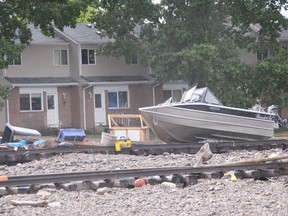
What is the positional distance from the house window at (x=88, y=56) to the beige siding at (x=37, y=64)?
1688 millimetres

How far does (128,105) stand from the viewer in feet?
160

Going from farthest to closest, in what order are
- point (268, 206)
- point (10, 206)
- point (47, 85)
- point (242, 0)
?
point (47, 85) → point (242, 0) → point (10, 206) → point (268, 206)

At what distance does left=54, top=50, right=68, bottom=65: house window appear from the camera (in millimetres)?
47781

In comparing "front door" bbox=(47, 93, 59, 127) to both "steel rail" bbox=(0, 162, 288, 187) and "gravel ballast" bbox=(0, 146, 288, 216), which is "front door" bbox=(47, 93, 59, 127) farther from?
"gravel ballast" bbox=(0, 146, 288, 216)

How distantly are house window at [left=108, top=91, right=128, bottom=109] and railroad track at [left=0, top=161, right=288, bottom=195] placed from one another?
114ft

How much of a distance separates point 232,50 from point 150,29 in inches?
222

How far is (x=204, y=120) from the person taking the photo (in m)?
23.3

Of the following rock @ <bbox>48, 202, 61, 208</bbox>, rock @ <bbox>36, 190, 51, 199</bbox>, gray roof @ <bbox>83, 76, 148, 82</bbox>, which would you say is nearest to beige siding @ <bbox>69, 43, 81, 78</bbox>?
gray roof @ <bbox>83, 76, 148, 82</bbox>

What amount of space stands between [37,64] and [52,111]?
3.52 meters

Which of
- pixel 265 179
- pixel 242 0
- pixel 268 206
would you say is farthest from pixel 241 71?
pixel 268 206

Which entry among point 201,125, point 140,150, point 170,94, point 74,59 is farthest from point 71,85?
point 140,150

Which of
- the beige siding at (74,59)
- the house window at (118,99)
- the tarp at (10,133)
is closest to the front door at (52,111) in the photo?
the beige siding at (74,59)

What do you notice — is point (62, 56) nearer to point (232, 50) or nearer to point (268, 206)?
point (232, 50)

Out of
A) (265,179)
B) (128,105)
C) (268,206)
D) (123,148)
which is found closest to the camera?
(268,206)
